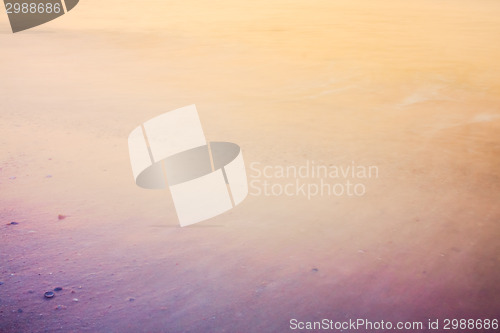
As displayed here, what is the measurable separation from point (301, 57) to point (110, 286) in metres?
7.64

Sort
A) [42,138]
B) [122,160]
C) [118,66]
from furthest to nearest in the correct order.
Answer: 1. [118,66]
2. [42,138]
3. [122,160]

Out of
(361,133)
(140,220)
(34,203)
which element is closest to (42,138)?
(34,203)

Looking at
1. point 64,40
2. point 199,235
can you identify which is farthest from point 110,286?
point 64,40

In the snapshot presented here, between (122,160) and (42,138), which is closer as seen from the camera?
(122,160)

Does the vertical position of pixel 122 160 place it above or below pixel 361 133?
above

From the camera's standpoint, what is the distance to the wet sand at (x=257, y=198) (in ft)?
9.58

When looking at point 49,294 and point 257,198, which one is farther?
point 257,198

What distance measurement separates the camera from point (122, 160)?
A: 496 cm

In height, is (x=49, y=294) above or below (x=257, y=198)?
above

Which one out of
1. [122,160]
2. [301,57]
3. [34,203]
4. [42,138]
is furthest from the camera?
[301,57]

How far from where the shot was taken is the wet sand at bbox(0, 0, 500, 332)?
2.92 m

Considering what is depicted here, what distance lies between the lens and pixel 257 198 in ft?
13.9

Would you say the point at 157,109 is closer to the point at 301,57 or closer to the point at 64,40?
the point at 301,57

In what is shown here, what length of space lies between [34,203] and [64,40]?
8.56 m
